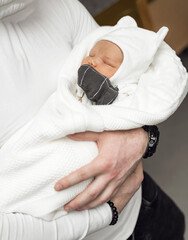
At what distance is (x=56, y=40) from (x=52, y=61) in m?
0.07

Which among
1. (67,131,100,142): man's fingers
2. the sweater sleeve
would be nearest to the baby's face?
the sweater sleeve

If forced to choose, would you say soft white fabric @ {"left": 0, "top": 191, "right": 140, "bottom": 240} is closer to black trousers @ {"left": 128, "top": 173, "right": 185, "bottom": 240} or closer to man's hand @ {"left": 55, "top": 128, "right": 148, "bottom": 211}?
man's hand @ {"left": 55, "top": 128, "right": 148, "bottom": 211}

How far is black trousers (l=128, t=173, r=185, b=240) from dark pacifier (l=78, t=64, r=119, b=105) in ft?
1.36

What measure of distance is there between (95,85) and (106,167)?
22cm

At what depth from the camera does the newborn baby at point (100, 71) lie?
0.85 m

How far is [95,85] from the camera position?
2.79ft

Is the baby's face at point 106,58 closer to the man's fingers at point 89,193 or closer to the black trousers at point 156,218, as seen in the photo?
the man's fingers at point 89,193

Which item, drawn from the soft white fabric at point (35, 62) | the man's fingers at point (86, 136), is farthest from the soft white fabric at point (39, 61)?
the man's fingers at point (86, 136)

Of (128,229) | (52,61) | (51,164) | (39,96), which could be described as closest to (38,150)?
(51,164)

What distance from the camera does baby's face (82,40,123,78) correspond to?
90 cm

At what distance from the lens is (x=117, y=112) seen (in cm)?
79

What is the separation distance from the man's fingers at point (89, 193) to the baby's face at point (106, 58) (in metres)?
0.30

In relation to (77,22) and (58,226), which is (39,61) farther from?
(58,226)

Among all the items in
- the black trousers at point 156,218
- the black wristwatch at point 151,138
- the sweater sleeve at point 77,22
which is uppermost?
the sweater sleeve at point 77,22
